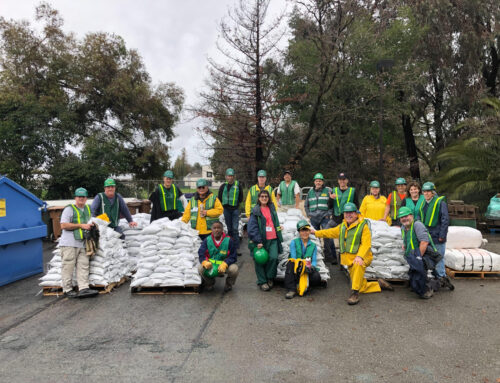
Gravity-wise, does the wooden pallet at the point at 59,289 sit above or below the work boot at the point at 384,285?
above

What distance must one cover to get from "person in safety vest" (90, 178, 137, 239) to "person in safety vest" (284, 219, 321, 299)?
119 inches

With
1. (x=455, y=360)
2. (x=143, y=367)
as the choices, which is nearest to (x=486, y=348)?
(x=455, y=360)

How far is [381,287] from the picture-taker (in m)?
6.22

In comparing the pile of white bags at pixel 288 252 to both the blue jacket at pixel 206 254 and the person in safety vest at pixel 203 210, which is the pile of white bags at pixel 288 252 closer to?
the blue jacket at pixel 206 254

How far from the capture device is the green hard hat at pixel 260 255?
6.02m

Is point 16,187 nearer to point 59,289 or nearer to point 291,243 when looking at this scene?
point 59,289

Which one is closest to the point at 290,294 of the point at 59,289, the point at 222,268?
the point at 222,268

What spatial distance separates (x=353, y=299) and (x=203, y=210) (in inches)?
117

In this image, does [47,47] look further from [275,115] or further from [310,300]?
[310,300]

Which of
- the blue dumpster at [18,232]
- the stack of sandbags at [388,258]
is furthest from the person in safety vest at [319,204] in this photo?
the blue dumpster at [18,232]

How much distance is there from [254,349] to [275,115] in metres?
12.3

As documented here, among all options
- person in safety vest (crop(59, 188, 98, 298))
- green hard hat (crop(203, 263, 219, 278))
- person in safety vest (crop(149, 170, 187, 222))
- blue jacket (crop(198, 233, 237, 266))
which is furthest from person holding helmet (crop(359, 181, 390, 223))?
person in safety vest (crop(59, 188, 98, 298))

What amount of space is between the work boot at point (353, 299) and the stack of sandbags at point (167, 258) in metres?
2.37

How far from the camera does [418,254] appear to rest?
18.8 feet
